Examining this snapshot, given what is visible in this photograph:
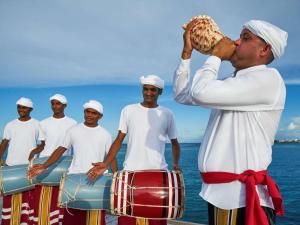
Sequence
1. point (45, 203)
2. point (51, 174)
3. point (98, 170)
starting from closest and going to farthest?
point (98, 170)
point (51, 174)
point (45, 203)

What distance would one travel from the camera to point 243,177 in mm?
1839

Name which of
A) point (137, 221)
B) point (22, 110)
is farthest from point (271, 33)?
point (22, 110)

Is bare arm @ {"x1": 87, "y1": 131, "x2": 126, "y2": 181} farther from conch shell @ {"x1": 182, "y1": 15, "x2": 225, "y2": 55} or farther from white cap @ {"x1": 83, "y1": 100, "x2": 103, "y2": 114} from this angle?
conch shell @ {"x1": 182, "y1": 15, "x2": 225, "y2": 55}

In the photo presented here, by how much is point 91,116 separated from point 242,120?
285 cm

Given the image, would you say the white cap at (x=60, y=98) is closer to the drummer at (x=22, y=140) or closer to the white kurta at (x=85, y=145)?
the drummer at (x=22, y=140)

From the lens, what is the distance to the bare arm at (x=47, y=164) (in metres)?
4.24

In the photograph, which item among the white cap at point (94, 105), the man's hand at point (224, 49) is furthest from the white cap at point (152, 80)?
the man's hand at point (224, 49)

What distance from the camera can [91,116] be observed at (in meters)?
4.42

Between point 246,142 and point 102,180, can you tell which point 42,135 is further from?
point 246,142

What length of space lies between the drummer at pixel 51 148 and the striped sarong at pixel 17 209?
167mm

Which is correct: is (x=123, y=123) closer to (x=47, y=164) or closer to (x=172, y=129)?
(x=172, y=129)

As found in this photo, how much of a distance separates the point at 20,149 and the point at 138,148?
8.34 feet

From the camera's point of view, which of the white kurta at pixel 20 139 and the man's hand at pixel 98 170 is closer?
the man's hand at pixel 98 170

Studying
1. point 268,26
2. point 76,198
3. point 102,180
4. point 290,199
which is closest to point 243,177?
point 268,26
